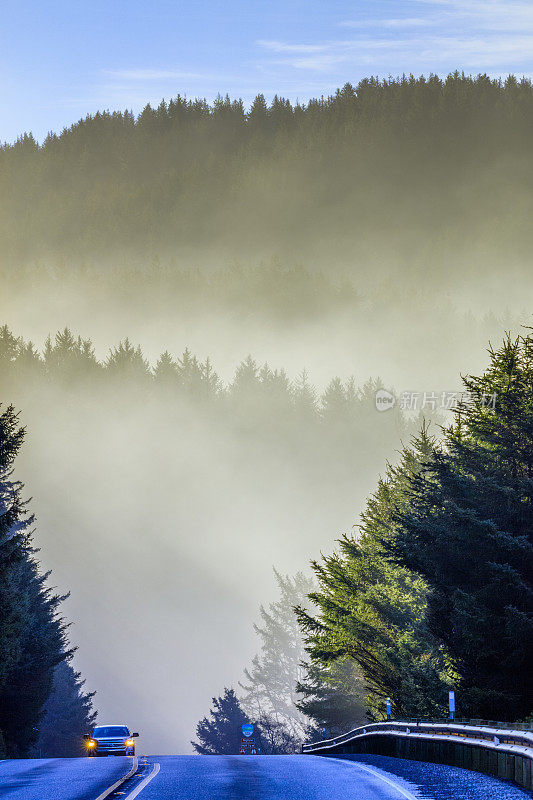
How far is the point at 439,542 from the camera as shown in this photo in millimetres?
33562

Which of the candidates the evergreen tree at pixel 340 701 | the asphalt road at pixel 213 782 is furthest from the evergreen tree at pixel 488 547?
the evergreen tree at pixel 340 701

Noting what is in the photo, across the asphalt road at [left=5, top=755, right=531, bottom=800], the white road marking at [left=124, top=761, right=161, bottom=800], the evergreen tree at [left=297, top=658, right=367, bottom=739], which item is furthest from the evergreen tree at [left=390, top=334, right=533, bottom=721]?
Result: the evergreen tree at [left=297, top=658, right=367, bottom=739]

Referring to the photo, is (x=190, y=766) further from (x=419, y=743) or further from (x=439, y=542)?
(x=439, y=542)

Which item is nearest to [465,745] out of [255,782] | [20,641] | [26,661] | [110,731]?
[255,782]

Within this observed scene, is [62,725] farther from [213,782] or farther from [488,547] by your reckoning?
[213,782]

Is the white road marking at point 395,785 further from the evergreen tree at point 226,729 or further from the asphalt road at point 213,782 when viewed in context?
the evergreen tree at point 226,729

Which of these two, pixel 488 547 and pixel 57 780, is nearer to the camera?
pixel 57 780

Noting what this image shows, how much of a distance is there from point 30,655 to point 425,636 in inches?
741

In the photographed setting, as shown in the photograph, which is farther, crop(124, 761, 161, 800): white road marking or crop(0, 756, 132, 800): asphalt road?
crop(0, 756, 132, 800): asphalt road

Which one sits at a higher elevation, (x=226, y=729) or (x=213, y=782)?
(x=213, y=782)

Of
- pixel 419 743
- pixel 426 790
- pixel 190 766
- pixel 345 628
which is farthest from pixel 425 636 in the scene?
pixel 426 790

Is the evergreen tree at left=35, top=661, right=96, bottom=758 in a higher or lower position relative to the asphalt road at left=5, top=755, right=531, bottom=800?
lower

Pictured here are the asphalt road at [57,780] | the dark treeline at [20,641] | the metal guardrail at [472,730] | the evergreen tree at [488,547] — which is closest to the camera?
the asphalt road at [57,780]

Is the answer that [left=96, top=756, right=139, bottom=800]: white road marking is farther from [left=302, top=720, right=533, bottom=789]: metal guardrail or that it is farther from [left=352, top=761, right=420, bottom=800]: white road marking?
[left=302, top=720, right=533, bottom=789]: metal guardrail
